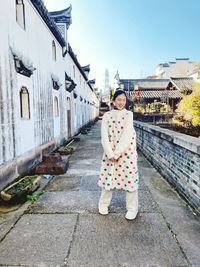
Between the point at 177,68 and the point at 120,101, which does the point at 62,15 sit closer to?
the point at 120,101

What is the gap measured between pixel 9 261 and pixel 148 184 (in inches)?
120

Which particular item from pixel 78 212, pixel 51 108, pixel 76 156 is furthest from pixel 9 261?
pixel 51 108

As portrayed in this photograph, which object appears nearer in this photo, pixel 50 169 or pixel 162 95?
pixel 50 169

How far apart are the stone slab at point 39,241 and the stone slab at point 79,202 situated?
230 mm

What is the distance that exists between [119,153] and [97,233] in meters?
1.10

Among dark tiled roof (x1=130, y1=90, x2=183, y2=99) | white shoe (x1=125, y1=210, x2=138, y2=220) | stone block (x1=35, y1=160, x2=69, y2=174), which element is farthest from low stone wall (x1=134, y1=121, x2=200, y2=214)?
dark tiled roof (x1=130, y1=90, x2=183, y2=99)

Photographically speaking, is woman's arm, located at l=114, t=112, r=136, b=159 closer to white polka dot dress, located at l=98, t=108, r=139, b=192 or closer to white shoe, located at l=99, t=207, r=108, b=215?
white polka dot dress, located at l=98, t=108, r=139, b=192

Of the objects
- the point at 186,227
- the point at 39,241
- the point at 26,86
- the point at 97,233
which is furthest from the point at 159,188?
the point at 26,86

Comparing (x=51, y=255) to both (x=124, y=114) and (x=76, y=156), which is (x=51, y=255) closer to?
(x=124, y=114)

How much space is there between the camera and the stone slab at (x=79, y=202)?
306 centimetres

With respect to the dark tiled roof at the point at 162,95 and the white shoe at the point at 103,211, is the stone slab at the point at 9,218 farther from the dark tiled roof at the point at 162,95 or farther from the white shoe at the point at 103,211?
the dark tiled roof at the point at 162,95

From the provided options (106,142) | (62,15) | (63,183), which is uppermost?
(62,15)

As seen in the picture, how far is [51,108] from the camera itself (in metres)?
7.22

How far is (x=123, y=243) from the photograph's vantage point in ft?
7.24
